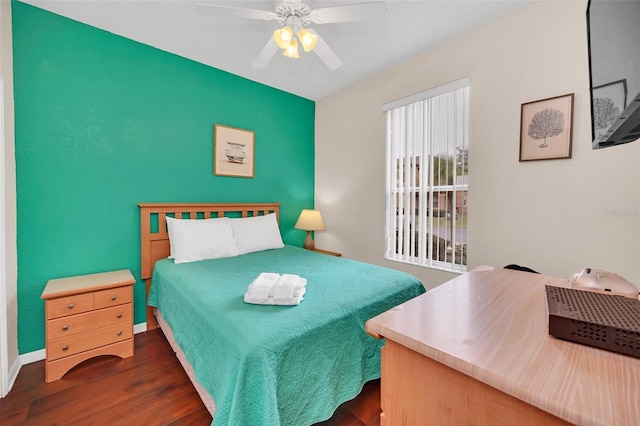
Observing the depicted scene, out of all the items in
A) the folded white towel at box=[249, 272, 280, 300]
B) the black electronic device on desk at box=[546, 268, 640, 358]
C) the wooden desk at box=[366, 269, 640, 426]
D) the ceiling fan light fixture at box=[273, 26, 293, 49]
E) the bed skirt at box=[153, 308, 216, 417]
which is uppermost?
the ceiling fan light fixture at box=[273, 26, 293, 49]

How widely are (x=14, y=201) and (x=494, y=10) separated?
382cm

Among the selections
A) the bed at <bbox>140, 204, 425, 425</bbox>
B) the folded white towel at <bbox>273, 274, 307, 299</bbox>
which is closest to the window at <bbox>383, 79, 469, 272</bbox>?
the bed at <bbox>140, 204, 425, 425</bbox>

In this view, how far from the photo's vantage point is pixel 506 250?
7.06 ft

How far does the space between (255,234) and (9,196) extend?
1817 mm

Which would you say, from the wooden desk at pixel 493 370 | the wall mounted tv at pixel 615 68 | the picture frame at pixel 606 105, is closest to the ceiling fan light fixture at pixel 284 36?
the wall mounted tv at pixel 615 68

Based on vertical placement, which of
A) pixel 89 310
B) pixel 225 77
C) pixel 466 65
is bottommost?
pixel 89 310

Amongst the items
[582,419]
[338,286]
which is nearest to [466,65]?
[338,286]

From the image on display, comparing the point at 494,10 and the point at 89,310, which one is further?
the point at 494,10

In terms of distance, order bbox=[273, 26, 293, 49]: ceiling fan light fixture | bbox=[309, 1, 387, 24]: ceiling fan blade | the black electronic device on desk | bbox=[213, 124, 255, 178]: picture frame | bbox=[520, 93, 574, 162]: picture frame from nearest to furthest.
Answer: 1. the black electronic device on desk
2. bbox=[309, 1, 387, 24]: ceiling fan blade
3. bbox=[273, 26, 293, 49]: ceiling fan light fixture
4. bbox=[520, 93, 574, 162]: picture frame
5. bbox=[213, 124, 255, 178]: picture frame

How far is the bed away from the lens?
3.50 ft

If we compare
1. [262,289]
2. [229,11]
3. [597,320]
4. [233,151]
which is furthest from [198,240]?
[597,320]

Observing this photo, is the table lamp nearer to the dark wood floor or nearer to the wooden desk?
the dark wood floor

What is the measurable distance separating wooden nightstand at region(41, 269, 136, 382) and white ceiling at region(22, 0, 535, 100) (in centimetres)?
208

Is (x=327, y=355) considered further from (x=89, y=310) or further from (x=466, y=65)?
(x=466, y=65)
